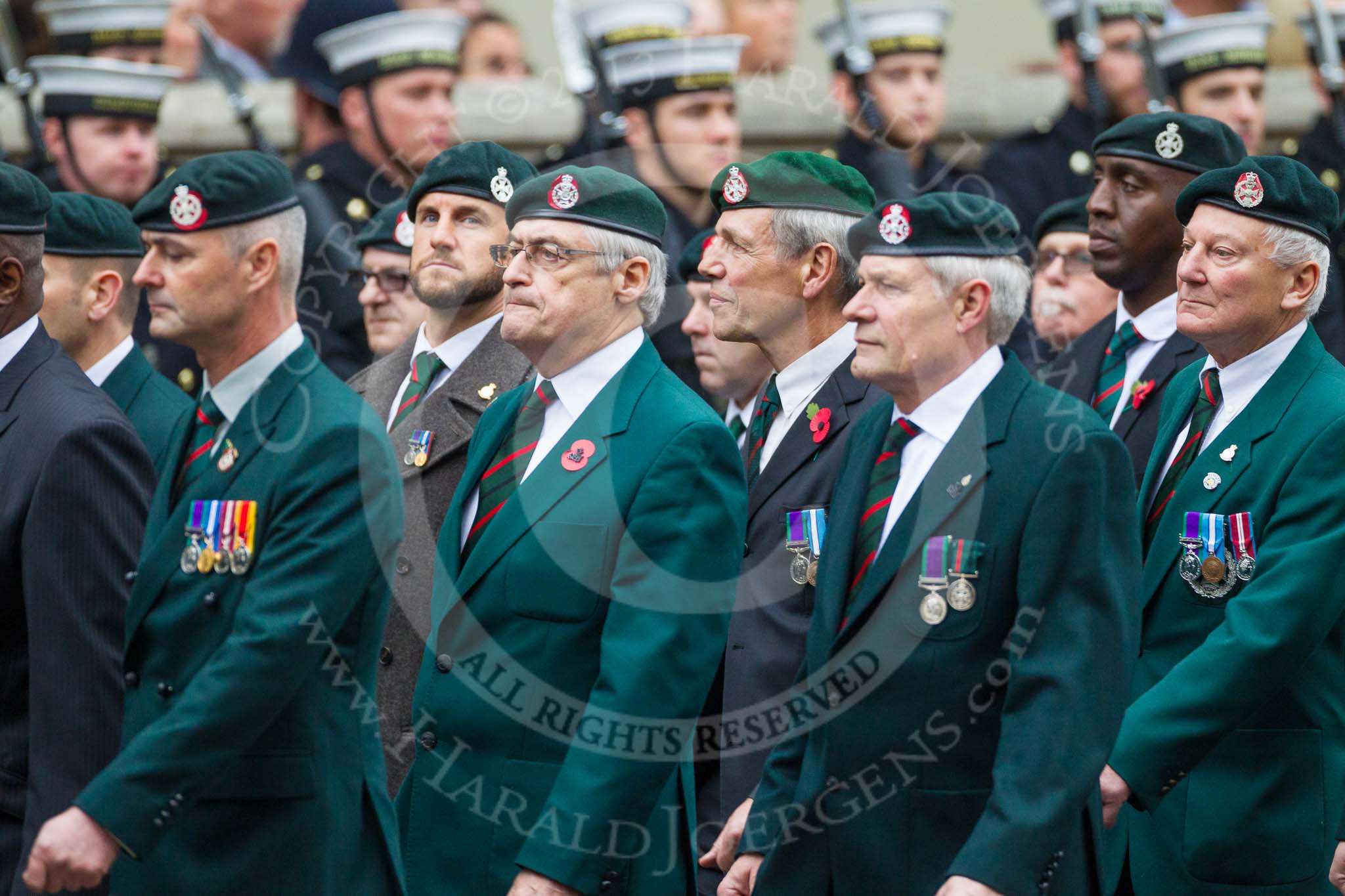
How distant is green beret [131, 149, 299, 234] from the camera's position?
4.39 m

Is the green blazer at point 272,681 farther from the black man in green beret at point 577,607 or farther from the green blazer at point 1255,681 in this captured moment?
the green blazer at point 1255,681

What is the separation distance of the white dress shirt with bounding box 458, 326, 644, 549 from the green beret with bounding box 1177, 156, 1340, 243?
4.58ft

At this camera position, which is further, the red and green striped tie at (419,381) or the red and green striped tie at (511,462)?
the red and green striped tie at (419,381)

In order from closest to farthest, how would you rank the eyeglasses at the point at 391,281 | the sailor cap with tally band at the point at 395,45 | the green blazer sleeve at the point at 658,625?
the green blazer sleeve at the point at 658,625, the eyeglasses at the point at 391,281, the sailor cap with tally band at the point at 395,45

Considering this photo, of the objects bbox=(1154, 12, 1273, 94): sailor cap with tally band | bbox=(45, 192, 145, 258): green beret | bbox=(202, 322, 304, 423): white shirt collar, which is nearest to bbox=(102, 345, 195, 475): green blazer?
bbox=(45, 192, 145, 258): green beret

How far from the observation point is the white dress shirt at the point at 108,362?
18.7 feet

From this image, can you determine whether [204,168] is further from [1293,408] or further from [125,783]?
[1293,408]

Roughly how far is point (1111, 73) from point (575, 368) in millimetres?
5307

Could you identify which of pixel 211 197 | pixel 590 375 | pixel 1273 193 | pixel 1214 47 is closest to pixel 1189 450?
pixel 1273 193

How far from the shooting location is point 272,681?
3.99 m

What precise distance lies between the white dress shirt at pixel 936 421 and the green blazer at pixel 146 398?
2.10 m

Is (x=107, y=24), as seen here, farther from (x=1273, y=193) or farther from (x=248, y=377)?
(x=1273, y=193)

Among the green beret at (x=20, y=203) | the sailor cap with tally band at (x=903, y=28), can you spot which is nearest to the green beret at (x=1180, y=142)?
the green beret at (x=20, y=203)

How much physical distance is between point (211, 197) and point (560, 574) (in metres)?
1.07
